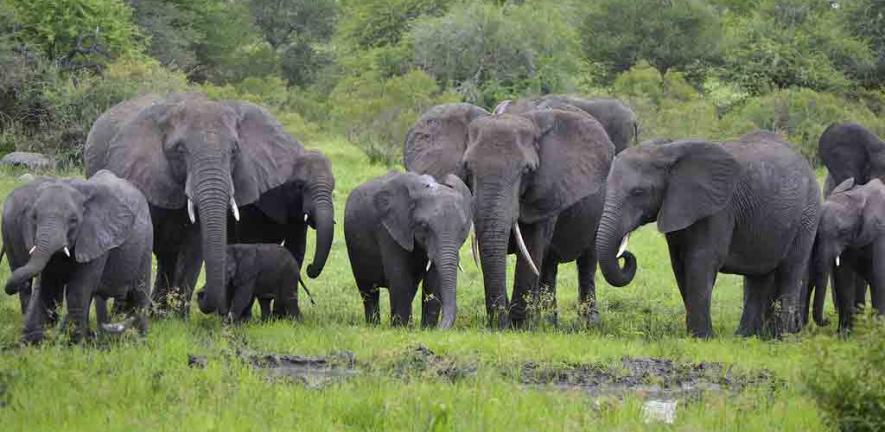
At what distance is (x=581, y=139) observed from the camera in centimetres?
1386

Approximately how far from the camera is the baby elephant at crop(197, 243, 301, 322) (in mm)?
12961

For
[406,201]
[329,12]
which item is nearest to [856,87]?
[329,12]

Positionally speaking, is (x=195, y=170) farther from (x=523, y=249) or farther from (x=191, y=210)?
(x=523, y=249)

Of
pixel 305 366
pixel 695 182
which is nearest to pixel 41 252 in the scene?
pixel 305 366

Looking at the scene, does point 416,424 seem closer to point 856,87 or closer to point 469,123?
point 469,123

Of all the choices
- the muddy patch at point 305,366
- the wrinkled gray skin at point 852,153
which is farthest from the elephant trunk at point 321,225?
the wrinkled gray skin at point 852,153

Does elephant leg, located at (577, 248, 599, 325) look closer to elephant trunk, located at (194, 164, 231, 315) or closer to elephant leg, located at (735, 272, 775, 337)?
elephant leg, located at (735, 272, 775, 337)

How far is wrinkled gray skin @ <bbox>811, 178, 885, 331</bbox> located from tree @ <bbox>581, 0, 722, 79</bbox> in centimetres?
3169

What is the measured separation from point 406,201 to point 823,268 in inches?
166

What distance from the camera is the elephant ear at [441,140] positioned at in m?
13.6

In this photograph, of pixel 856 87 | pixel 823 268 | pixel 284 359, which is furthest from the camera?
pixel 856 87

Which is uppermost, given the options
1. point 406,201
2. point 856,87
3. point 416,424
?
point 856,87

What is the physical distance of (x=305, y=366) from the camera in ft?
34.3

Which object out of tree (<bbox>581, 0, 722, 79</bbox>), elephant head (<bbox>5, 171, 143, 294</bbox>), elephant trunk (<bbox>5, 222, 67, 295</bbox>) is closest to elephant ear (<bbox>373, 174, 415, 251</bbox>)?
elephant head (<bbox>5, 171, 143, 294</bbox>)
